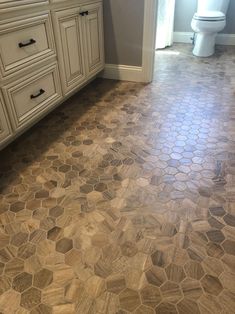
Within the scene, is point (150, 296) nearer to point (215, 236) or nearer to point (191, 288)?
point (191, 288)

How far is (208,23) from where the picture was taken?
2736mm

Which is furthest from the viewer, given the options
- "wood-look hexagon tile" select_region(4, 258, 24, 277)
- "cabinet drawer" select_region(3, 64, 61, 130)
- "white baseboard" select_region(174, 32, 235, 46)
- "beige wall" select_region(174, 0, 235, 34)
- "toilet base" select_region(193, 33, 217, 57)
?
"white baseboard" select_region(174, 32, 235, 46)

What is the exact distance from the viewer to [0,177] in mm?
1320

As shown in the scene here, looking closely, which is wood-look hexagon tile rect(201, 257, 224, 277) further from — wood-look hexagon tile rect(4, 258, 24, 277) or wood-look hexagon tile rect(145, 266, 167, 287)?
wood-look hexagon tile rect(4, 258, 24, 277)

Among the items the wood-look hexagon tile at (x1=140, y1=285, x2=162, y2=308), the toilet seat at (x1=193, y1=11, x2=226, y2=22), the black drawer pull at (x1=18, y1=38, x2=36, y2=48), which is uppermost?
the black drawer pull at (x1=18, y1=38, x2=36, y2=48)

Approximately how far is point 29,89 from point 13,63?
0.57ft

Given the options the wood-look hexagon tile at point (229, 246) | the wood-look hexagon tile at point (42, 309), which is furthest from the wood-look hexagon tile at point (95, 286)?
the wood-look hexagon tile at point (229, 246)

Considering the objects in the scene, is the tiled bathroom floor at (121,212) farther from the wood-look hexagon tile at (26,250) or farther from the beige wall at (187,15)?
the beige wall at (187,15)

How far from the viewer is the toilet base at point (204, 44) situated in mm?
2891

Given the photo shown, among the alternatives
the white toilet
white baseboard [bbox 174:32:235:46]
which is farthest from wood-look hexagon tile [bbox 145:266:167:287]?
white baseboard [bbox 174:32:235:46]

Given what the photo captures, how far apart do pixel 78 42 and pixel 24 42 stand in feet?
1.94

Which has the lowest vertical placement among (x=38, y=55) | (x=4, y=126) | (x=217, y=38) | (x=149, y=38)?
(x=217, y=38)

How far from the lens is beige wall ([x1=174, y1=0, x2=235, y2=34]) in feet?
10.6

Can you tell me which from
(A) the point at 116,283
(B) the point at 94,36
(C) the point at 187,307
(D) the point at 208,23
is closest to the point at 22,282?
(A) the point at 116,283
